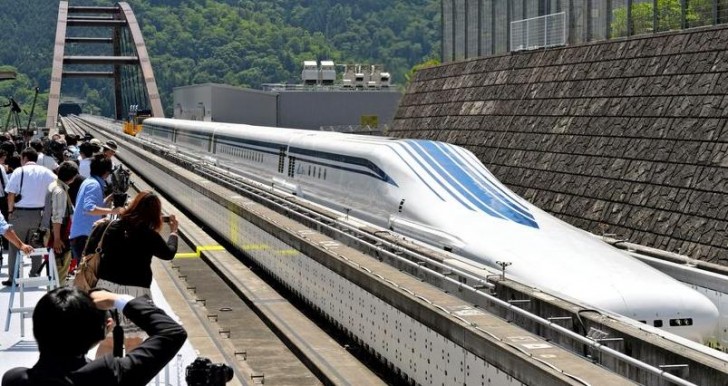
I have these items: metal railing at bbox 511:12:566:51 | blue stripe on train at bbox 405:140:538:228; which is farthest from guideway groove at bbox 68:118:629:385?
metal railing at bbox 511:12:566:51

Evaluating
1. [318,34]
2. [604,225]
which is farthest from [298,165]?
[318,34]

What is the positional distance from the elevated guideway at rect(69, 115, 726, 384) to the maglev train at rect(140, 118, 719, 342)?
60.6 inches

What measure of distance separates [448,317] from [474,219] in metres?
7.85

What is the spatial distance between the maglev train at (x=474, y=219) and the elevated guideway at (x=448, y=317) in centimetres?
154

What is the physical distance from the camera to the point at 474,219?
17797 millimetres

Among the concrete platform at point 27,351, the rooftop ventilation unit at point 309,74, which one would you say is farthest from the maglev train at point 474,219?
the rooftop ventilation unit at point 309,74

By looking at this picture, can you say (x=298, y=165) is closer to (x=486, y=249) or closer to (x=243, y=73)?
(x=486, y=249)

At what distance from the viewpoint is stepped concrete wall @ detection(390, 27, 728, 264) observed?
2103 cm

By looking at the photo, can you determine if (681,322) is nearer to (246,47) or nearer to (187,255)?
(187,255)

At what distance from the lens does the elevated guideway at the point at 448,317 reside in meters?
8.46

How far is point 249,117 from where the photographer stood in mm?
81438

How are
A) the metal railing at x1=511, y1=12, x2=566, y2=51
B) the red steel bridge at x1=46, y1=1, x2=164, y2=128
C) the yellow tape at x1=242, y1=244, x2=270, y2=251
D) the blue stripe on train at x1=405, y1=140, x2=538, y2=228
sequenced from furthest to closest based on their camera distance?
the red steel bridge at x1=46, y1=1, x2=164, y2=128 < the metal railing at x1=511, y1=12, x2=566, y2=51 < the yellow tape at x1=242, y1=244, x2=270, y2=251 < the blue stripe on train at x1=405, y1=140, x2=538, y2=228

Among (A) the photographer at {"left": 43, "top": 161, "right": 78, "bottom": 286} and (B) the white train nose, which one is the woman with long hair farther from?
(B) the white train nose

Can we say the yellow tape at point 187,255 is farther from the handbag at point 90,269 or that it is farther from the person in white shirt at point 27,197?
the handbag at point 90,269
